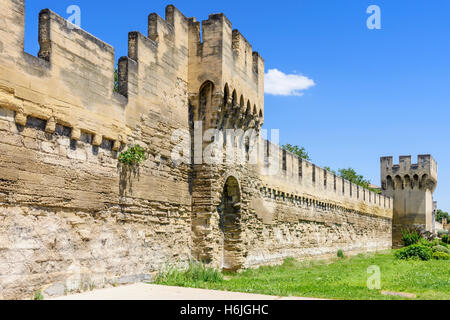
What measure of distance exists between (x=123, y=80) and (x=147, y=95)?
703 mm

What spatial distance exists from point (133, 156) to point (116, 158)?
1.21 ft

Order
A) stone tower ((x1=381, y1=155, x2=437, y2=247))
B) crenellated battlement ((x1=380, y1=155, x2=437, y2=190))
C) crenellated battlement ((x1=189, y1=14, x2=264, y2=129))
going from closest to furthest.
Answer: crenellated battlement ((x1=189, y1=14, x2=264, y2=129)) < stone tower ((x1=381, y1=155, x2=437, y2=247)) < crenellated battlement ((x1=380, y1=155, x2=437, y2=190))

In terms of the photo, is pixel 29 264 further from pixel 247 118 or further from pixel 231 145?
pixel 247 118

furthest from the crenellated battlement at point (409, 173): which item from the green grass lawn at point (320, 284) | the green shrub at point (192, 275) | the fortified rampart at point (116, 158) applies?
the green shrub at point (192, 275)

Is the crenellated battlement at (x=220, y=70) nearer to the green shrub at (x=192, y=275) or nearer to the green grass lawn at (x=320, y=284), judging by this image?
the green shrub at (x=192, y=275)

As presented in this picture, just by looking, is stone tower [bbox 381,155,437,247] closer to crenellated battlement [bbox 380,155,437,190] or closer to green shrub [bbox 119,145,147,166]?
crenellated battlement [bbox 380,155,437,190]

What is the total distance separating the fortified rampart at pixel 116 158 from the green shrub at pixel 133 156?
12 centimetres

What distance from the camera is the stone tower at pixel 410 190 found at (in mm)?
37125

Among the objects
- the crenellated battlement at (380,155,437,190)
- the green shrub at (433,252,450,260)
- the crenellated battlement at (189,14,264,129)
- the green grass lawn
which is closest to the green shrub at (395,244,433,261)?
the green shrub at (433,252,450,260)

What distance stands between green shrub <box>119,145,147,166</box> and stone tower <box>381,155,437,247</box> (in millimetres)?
31581

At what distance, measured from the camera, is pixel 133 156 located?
30.3 feet

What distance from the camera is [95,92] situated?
27.9 ft

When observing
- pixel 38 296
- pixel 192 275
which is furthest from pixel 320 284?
pixel 38 296

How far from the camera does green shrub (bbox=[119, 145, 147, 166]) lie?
29.8ft
